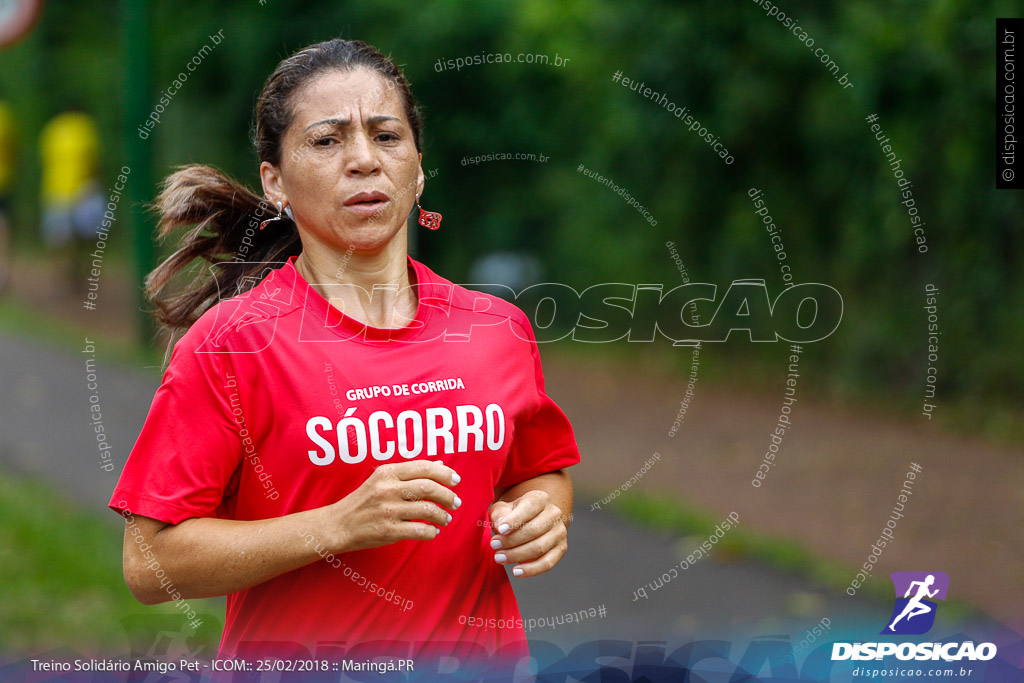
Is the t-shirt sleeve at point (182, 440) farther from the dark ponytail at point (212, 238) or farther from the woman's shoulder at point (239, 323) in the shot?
the dark ponytail at point (212, 238)

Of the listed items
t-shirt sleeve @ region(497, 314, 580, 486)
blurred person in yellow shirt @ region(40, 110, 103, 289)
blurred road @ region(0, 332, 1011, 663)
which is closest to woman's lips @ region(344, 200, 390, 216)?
t-shirt sleeve @ region(497, 314, 580, 486)

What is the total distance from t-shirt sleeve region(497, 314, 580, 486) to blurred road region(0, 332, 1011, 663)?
2.17m

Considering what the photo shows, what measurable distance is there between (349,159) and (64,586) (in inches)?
137

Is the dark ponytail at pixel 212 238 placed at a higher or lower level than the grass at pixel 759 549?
higher

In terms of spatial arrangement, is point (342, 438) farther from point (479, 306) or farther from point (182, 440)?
point (479, 306)

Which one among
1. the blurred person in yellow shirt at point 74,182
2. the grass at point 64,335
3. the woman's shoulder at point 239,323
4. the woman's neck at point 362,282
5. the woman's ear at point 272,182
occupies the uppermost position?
the blurred person in yellow shirt at point 74,182

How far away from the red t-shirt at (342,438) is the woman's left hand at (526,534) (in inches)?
3.1

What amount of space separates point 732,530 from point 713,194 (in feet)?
10.5

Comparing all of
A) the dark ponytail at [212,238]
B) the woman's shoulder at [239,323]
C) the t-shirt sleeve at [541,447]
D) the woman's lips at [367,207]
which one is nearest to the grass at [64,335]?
the dark ponytail at [212,238]

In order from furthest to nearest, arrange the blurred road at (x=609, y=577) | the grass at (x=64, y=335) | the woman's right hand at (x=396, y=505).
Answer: the grass at (x=64, y=335) < the blurred road at (x=609, y=577) < the woman's right hand at (x=396, y=505)

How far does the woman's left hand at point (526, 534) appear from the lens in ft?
5.50

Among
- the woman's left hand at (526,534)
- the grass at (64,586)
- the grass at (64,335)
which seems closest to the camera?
the woman's left hand at (526,534)

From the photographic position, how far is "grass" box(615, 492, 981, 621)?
495 centimetres

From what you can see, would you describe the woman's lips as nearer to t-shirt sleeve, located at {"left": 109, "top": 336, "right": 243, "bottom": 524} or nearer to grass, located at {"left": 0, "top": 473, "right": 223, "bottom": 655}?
t-shirt sleeve, located at {"left": 109, "top": 336, "right": 243, "bottom": 524}
